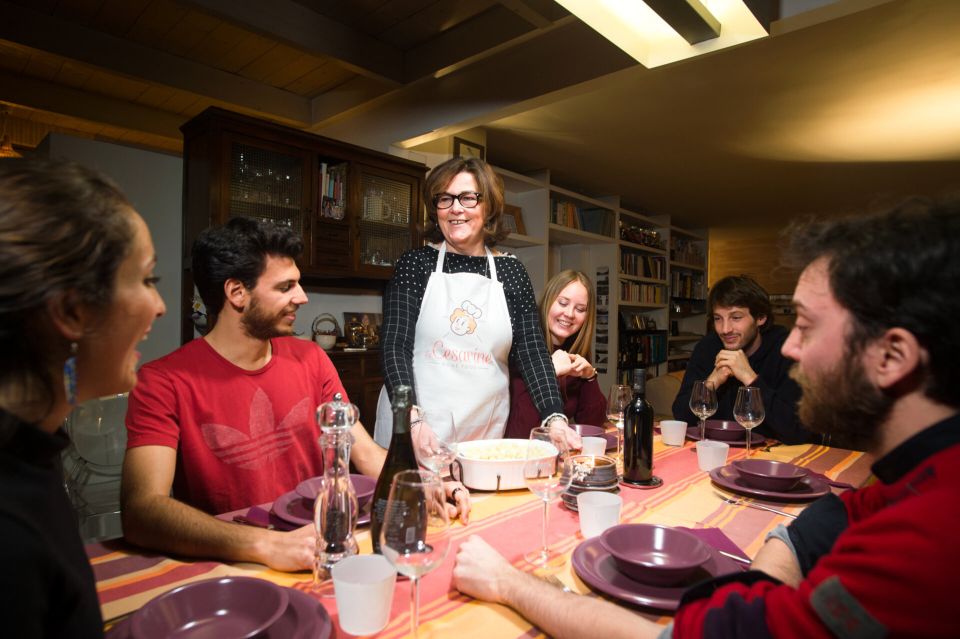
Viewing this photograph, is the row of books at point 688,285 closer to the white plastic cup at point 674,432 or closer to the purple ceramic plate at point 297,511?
the white plastic cup at point 674,432

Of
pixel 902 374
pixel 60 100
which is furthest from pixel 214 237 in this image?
pixel 60 100

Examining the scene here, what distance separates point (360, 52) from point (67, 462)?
112 inches

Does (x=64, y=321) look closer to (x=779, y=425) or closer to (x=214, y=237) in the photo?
(x=214, y=237)

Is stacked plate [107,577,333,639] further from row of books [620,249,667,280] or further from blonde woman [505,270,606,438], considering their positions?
row of books [620,249,667,280]

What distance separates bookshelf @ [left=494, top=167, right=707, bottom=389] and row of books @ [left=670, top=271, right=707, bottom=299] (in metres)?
0.02

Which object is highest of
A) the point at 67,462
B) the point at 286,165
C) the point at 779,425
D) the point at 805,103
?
the point at 805,103

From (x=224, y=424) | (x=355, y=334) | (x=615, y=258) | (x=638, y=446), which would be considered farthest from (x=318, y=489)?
(x=615, y=258)

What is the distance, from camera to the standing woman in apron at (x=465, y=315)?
76.9 inches

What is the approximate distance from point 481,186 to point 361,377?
2.34 m

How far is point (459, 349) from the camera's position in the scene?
202cm

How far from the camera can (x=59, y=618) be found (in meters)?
0.57

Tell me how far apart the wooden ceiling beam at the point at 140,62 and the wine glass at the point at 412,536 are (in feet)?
13.3

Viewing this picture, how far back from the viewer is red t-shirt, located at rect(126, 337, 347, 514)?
4.40ft

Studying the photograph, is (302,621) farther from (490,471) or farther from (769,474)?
(769,474)
